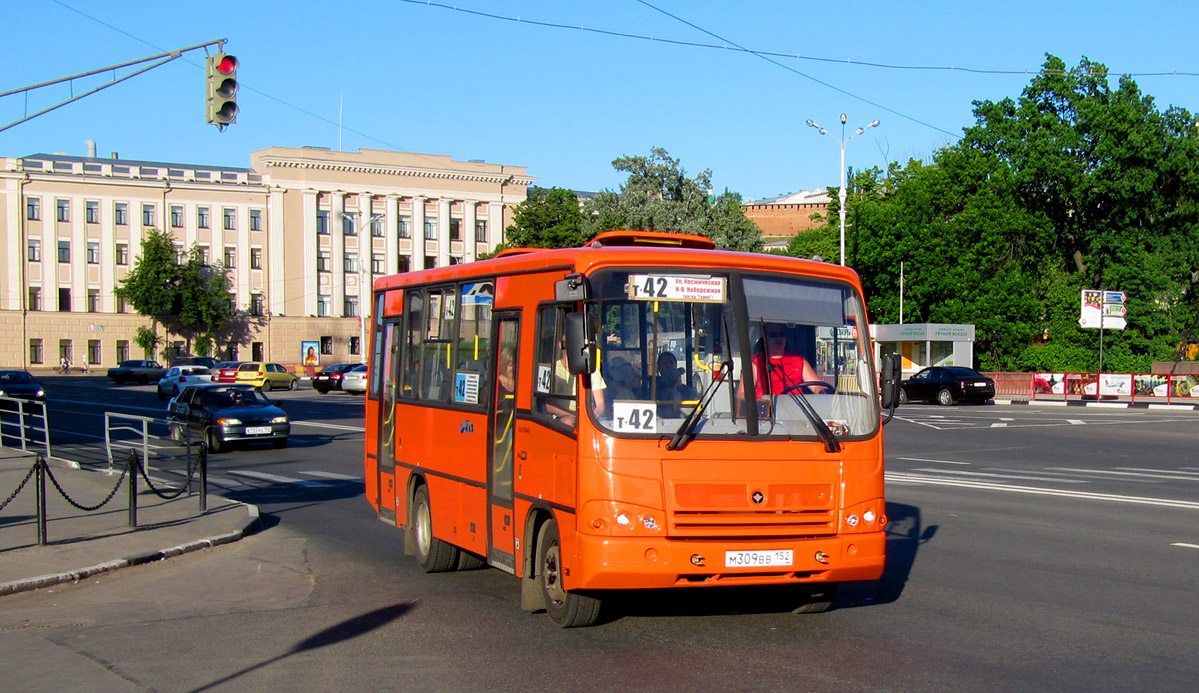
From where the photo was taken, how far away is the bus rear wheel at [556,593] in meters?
8.09

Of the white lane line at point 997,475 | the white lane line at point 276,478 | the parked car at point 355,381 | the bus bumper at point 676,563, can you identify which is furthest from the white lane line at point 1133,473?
the parked car at point 355,381

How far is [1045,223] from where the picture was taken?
7000cm

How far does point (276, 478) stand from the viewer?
67.8ft

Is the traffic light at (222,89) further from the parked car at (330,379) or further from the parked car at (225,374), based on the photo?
the parked car at (225,374)

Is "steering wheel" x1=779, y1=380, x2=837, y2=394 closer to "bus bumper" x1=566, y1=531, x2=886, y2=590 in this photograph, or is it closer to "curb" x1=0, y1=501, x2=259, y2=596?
"bus bumper" x1=566, y1=531, x2=886, y2=590

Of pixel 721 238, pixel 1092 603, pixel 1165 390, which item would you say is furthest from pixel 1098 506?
pixel 721 238

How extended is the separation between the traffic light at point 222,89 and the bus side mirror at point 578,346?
11.1m

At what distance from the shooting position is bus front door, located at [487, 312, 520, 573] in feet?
29.3

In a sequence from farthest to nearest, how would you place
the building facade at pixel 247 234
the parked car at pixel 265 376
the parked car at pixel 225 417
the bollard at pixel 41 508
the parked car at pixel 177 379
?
the building facade at pixel 247 234 < the parked car at pixel 265 376 < the parked car at pixel 177 379 < the parked car at pixel 225 417 < the bollard at pixel 41 508

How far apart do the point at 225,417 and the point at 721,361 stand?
67.8ft

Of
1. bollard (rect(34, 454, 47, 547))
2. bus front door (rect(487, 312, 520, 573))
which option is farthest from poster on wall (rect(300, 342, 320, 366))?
bus front door (rect(487, 312, 520, 573))

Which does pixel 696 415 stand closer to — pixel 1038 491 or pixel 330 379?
pixel 1038 491

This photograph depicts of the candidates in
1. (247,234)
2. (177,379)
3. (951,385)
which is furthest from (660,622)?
(247,234)

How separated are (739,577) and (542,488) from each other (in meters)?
1.49
